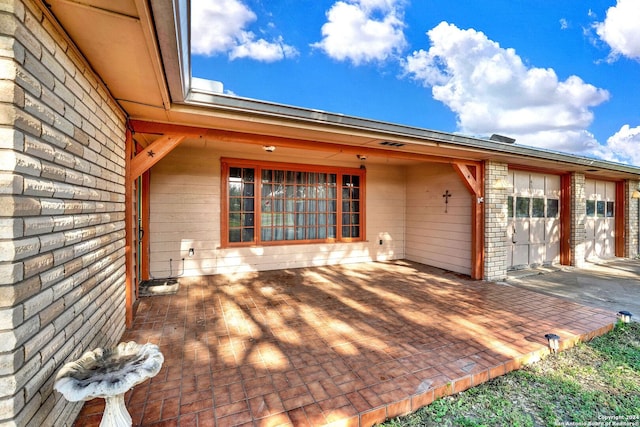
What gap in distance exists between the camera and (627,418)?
1801 millimetres

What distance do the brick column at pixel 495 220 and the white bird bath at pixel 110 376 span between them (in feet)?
16.9

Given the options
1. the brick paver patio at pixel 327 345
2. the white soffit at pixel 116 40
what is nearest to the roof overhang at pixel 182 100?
the white soffit at pixel 116 40

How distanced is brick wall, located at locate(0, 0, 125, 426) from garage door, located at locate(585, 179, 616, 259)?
9.44 meters

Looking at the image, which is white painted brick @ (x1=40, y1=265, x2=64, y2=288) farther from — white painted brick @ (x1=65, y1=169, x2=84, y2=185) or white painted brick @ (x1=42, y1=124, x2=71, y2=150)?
white painted brick @ (x1=42, y1=124, x2=71, y2=150)

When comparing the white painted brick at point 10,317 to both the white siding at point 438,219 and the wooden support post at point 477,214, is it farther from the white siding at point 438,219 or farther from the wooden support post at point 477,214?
the white siding at point 438,219

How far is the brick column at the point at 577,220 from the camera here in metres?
6.21

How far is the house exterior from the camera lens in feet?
3.92

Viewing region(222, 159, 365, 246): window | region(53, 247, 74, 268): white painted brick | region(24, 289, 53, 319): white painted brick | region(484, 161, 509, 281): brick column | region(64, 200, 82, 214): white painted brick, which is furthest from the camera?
region(222, 159, 365, 246): window

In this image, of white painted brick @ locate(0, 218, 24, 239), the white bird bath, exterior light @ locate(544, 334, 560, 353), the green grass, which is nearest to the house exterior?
white painted brick @ locate(0, 218, 24, 239)

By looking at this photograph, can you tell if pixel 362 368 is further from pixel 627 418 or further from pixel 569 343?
pixel 569 343

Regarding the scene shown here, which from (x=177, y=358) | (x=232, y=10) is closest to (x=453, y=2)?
(x=232, y=10)

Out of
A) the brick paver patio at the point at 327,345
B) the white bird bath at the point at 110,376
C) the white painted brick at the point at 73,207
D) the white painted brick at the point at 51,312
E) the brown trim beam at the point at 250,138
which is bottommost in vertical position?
the brick paver patio at the point at 327,345

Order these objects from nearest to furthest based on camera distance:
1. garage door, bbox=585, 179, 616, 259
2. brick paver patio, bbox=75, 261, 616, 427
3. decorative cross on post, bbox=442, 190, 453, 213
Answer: brick paver patio, bbox=75, 261, 616, 427 → decorative cross on post, bbox=442, 190, 453, 213 → garage door, bbox=585, 179, 616, 259

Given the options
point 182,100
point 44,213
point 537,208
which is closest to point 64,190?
point 44,213
